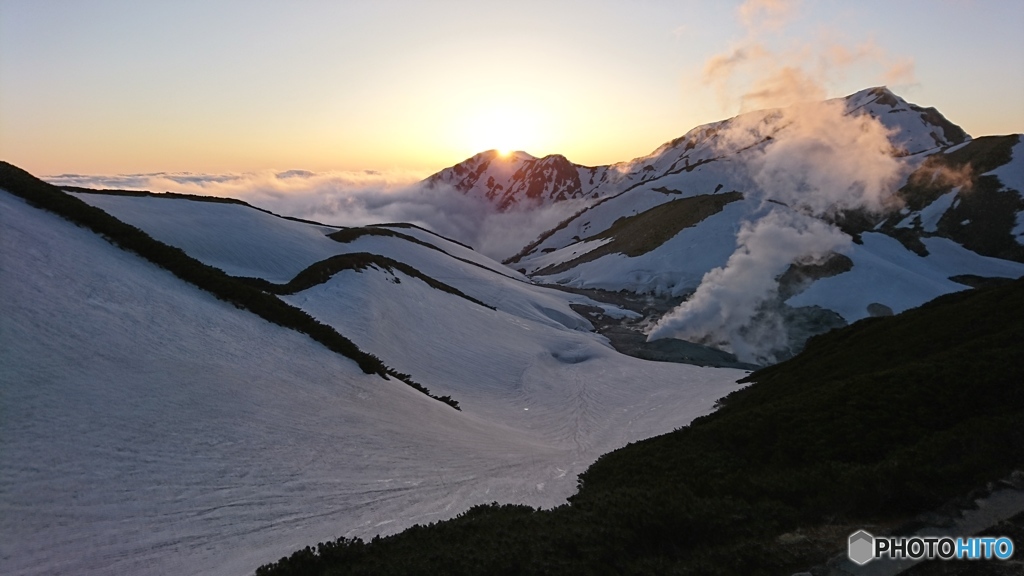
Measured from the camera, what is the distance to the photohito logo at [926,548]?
826 centimetres

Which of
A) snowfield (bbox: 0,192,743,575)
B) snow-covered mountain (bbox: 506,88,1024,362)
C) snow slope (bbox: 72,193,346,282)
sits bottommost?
snowfield (bbox: 0,192,743,575)

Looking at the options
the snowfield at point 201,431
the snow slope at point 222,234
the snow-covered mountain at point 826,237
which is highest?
the snow-covered mountain at point 826,237

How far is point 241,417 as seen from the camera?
17.0m

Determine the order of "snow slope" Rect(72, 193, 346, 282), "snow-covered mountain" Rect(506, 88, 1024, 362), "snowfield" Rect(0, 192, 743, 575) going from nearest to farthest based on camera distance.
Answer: "snowfield" Rect(0, 192, 743, 575) < "snow slope" Rect(72, 193, 346, 282) < "snow-covered mountain" Rect(506, 88, 1024, 362)

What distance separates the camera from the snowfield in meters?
11.6

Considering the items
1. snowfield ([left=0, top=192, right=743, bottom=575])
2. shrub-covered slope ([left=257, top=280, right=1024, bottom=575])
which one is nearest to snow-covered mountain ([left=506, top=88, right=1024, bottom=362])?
snowfield ([left=0, top=192, right=743, bottom=575])

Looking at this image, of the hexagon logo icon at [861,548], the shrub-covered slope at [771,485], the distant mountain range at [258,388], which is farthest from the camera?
the distant mountain range at [258,388]

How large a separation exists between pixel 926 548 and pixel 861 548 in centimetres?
88

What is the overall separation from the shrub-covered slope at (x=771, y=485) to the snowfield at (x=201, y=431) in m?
2.61

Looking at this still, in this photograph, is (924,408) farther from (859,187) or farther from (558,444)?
(859,187)

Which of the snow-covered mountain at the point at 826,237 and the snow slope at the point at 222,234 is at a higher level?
the snow-covered mountain at the point at 826,237

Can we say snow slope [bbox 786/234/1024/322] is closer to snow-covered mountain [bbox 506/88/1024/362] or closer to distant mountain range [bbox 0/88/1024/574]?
snow-covered mountain [bbox 506/88/1024/362]

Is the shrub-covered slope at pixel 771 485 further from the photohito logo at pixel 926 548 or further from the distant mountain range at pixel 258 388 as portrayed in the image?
the distant mountain range at pixel 258 388

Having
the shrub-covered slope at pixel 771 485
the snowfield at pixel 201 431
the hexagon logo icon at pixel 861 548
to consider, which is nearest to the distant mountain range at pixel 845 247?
the snowfield at pixel 201 431
